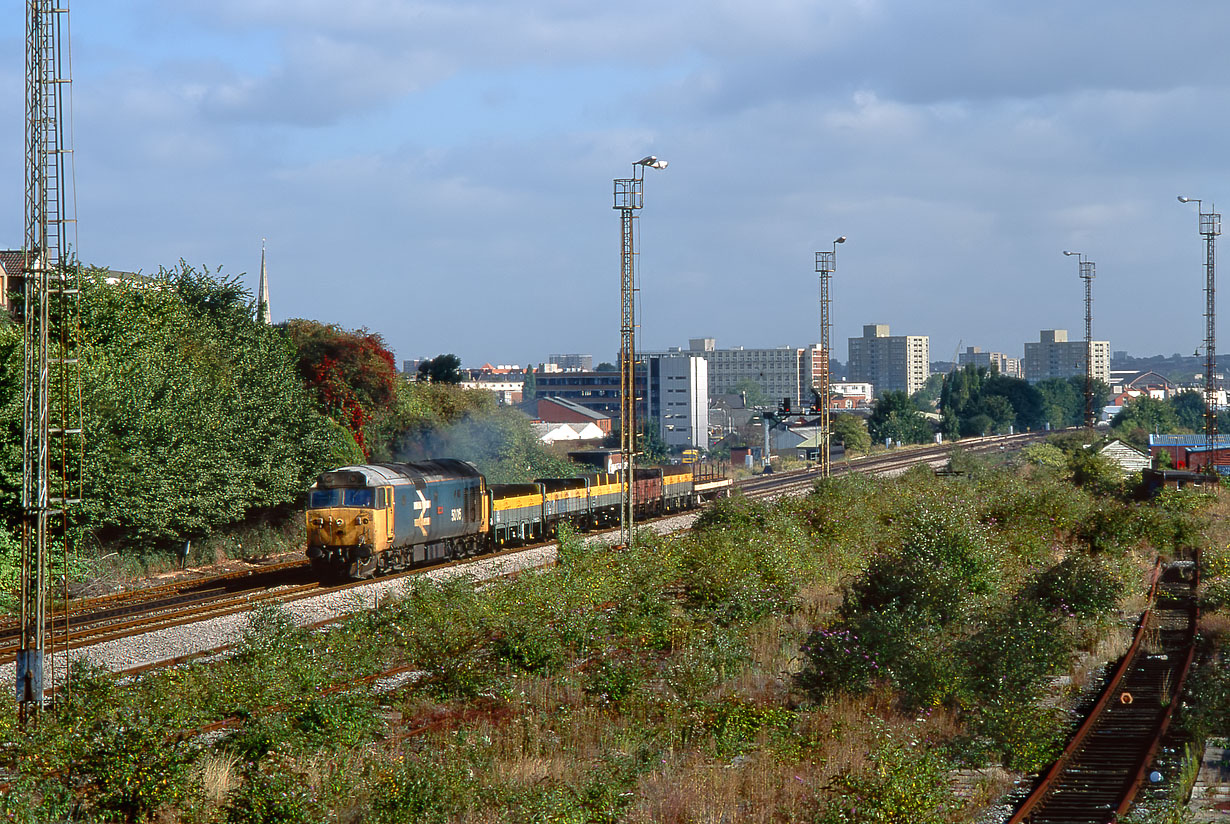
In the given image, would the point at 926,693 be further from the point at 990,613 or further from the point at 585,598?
the point at 585,598

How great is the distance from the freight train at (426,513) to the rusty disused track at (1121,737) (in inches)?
688

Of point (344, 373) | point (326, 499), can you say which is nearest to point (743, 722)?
point (326, 499)

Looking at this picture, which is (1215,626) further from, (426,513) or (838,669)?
(426,513)

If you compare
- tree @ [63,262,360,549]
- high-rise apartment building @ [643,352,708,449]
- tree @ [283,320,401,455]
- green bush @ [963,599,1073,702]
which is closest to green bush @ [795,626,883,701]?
green bush @ [963,599,1073,702]

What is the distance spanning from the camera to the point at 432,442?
5494 centimetres

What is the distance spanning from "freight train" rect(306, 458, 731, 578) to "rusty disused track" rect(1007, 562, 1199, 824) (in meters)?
17.5

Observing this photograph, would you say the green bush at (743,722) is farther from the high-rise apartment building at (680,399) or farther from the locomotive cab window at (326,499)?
the high-rise apartment building at (680,399)

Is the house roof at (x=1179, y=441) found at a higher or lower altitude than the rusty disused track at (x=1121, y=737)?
higher

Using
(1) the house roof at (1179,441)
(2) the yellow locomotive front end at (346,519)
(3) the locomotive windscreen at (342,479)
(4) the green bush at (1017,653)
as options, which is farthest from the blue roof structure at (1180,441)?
(4) the green bush at (1017,653)

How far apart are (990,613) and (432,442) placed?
123ft

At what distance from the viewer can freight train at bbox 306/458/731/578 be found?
95.8ft

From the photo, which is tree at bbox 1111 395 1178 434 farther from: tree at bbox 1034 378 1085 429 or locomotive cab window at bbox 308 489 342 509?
locomotive cab window at bbox 308 489 342 509

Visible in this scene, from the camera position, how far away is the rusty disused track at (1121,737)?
12659mm

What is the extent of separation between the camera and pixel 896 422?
366 ft
